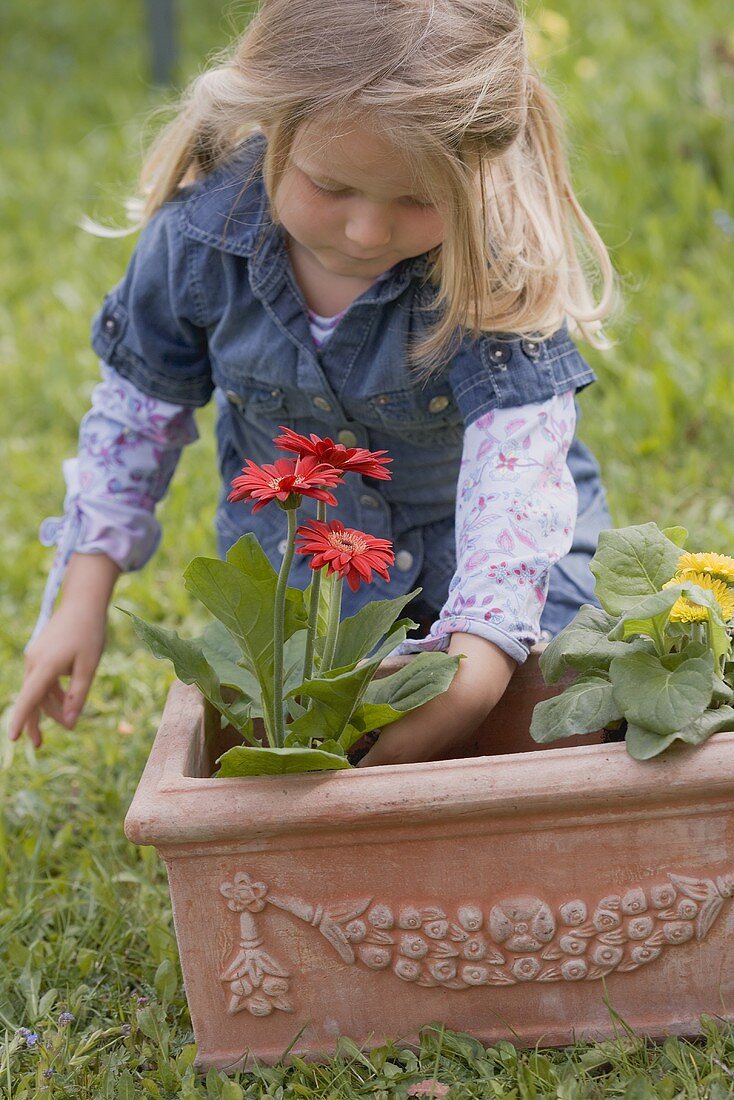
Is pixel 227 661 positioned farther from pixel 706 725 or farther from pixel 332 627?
pixel 706 725

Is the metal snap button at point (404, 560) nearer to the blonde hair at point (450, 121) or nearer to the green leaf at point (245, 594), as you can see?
the blonde hair at point (450, 121)

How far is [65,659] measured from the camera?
1.83m

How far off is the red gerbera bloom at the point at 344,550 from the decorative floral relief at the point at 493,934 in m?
0.33

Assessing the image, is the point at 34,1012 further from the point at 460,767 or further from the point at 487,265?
the point at 487,265

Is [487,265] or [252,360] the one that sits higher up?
[487,265]

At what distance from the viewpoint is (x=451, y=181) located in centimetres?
146

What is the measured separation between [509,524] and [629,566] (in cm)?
19

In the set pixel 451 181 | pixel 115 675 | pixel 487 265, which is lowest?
pixel 115 675

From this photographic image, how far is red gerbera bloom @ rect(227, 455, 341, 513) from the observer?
119 centimetres

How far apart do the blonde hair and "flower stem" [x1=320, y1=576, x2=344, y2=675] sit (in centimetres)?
44

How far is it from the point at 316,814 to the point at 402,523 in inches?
29.9

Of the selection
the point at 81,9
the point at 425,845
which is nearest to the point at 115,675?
the point at 425,845

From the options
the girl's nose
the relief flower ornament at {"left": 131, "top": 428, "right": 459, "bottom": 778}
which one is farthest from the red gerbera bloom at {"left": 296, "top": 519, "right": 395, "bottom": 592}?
the girl's nose

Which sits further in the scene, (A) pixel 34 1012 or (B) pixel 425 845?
(A) pixel 34 1012
